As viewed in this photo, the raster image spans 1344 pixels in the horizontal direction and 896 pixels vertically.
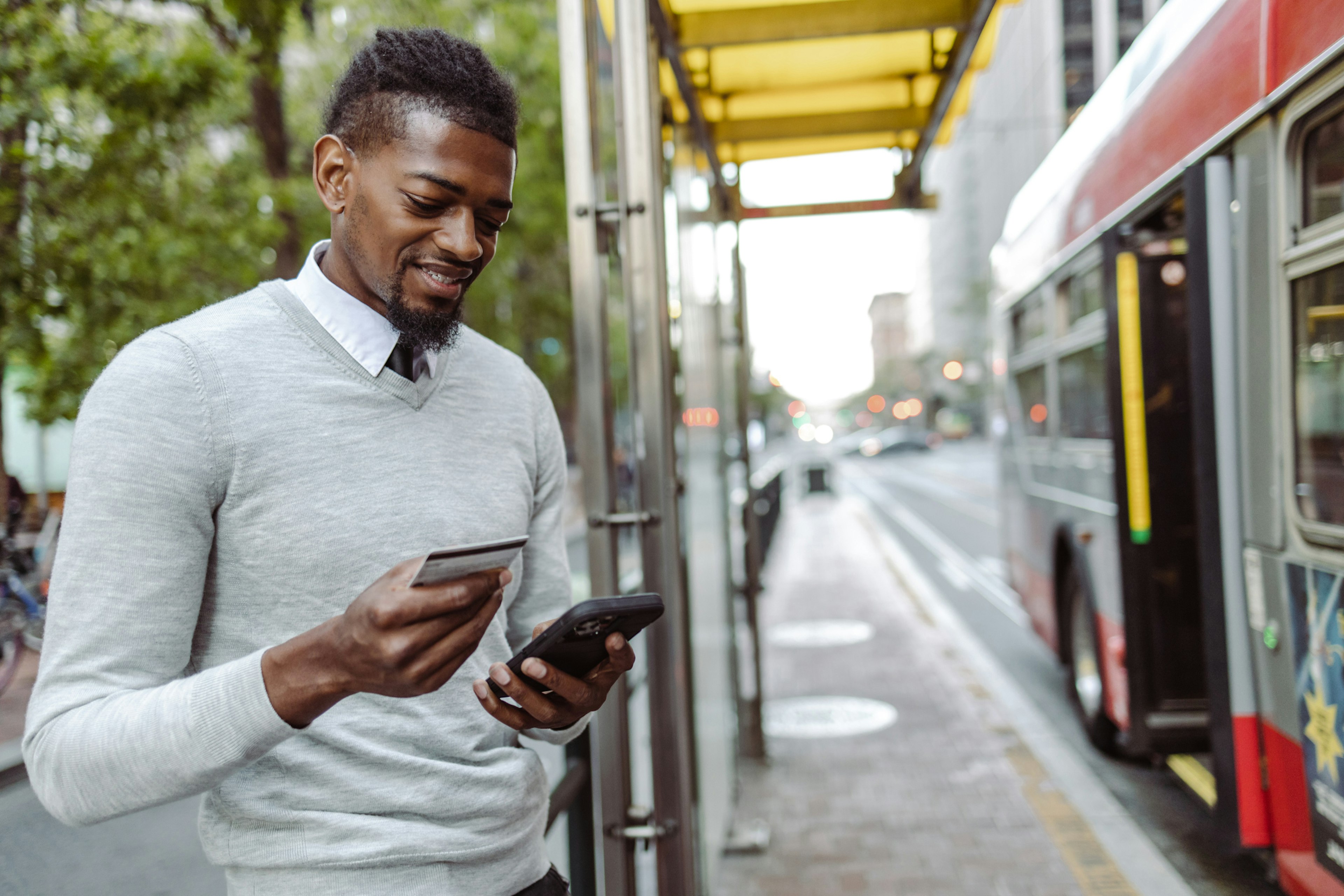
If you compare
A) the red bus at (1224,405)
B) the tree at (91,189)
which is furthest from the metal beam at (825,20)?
the tree at (91,189)

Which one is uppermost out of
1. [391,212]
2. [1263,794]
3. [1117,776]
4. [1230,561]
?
[391,212]

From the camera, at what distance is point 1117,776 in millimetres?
6000

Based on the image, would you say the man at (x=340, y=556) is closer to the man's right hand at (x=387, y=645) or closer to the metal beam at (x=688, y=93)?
the man's right hand at (x=387, y=645)

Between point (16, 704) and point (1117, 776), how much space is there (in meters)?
5.58

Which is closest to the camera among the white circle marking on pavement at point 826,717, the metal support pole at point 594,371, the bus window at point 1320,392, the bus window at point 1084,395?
the metal support pole at point 594,371

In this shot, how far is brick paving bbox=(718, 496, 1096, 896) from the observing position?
15.1 ft

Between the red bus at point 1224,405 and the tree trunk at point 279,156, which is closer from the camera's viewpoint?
the red bus at point 1224,405

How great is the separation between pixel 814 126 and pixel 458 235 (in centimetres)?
461

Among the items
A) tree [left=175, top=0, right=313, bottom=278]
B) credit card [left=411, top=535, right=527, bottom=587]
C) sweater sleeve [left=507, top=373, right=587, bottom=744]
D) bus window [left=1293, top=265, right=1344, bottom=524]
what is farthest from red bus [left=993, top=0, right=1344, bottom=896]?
tree [left=175, top=0, right=313, bottom=278]

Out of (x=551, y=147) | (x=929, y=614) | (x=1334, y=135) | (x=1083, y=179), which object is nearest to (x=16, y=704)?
(x=1334, y=135)

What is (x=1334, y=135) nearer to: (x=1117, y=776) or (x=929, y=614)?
(x=1117, y=776)

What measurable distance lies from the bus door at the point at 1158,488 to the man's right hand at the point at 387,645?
428 centimetres

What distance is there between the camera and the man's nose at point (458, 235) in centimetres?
163

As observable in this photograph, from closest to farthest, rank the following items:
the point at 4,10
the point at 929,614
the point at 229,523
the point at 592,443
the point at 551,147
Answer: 1. the point at 229,523
2. the point at 592,443
3. the point at 4,10
4. the point at 929,614
5. the point at 551,147
